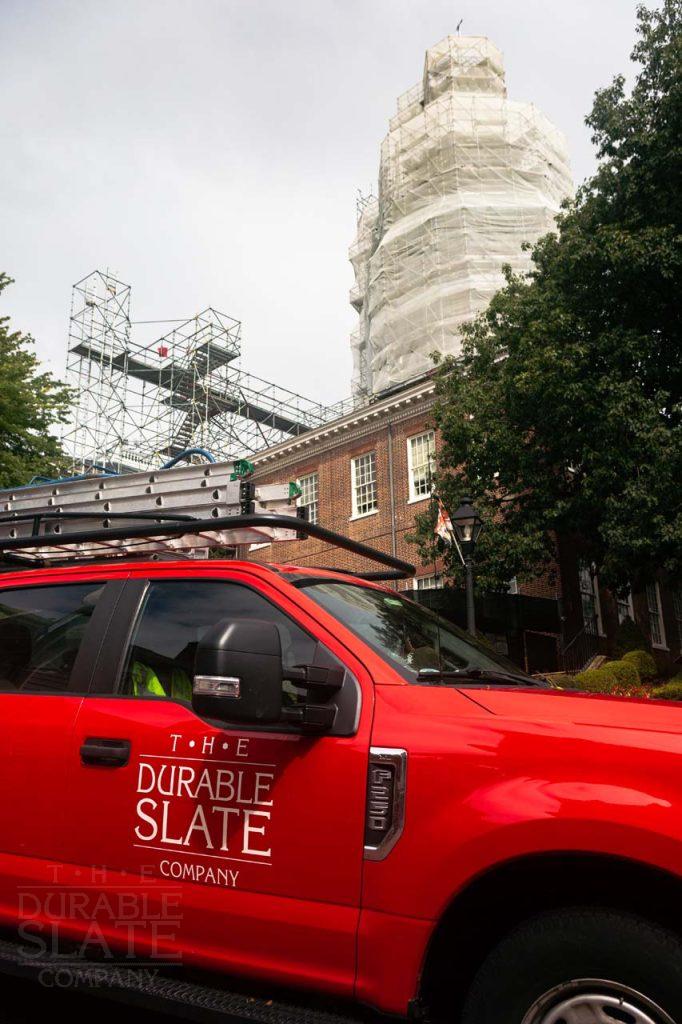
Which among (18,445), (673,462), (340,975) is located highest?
(18,445)

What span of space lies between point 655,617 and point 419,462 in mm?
10440

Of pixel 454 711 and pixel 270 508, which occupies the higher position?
pixel 270 508

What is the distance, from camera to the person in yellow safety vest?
3469 mm

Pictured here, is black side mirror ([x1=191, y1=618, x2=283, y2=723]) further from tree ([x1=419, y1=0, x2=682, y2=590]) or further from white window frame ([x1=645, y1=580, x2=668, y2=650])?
white window frame ([x1=645, y1=580, x2=668, y2=650])

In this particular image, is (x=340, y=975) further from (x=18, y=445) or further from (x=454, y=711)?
(x=18, y=445)

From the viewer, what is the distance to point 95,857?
10.6 feet

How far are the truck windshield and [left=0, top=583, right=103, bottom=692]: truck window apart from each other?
45.2 inches

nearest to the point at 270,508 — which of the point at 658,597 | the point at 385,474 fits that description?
the point at 385,474

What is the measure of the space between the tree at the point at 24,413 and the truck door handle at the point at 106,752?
19.0 metres

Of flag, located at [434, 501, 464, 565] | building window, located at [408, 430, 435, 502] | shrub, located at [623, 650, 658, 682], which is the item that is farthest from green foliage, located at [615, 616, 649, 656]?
building window, located at [408, 430, 435, 502]

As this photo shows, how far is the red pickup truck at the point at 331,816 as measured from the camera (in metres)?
2.45

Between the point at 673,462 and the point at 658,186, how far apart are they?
21.8ft

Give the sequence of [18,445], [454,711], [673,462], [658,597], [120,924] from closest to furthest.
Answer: [454,711] → [120,924] → [673,462] → [18,445] → [658,597]

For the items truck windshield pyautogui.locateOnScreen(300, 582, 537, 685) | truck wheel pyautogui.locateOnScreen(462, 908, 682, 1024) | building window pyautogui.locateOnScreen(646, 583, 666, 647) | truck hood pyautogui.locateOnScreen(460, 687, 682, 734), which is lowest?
truck wheel pyautogui.locateOnScreen(462, 908, 682, 1024)
